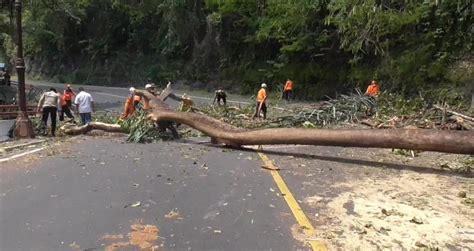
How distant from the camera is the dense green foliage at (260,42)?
24.1 metres

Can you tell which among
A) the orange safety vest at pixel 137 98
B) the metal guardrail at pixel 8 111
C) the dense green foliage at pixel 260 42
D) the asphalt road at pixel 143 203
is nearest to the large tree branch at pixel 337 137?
the asphalt road at pixel 143 203

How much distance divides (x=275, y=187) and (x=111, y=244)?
339 centimetres

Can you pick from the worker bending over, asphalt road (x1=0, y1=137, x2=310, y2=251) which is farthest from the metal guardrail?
asphalt road (x1=0, y1=137, x2=310, y2=251)

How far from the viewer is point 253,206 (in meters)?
7.40

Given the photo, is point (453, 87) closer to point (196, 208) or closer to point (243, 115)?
point (243, 115)

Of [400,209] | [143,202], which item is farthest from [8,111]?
[400,209]

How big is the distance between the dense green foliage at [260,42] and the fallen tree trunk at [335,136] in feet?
13.0

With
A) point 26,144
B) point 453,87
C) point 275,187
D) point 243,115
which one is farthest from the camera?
point 453,87

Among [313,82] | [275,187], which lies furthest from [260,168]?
[313,82]

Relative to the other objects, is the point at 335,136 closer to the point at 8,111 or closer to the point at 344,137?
the point at 344,137

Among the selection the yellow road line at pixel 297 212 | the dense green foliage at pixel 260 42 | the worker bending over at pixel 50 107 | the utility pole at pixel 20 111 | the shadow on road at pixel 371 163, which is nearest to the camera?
the yellow road line at pixel 297 212

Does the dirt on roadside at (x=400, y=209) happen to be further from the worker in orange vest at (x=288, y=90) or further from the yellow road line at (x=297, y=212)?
the worker in orange vest at (x=288, y=90)

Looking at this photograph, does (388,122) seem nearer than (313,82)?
Yes

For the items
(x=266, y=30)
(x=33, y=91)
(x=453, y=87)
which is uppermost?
(x=266, y=30)
